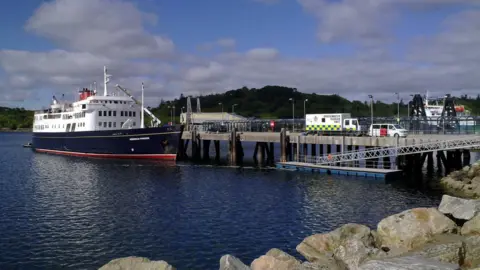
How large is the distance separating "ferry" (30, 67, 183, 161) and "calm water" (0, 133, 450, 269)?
14.6 meters

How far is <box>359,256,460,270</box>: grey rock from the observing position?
968 cm

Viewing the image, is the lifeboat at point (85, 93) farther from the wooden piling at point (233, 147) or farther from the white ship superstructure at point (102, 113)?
the wooden piling at point (233, 147)

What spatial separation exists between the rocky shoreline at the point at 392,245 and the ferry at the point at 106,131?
44.9 meters

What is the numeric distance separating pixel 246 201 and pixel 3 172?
3373 cm

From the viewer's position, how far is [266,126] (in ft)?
243

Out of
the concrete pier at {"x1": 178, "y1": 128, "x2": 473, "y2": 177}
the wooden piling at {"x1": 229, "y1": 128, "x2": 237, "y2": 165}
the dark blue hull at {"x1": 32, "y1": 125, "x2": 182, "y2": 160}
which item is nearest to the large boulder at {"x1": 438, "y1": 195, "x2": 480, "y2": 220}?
the concrete pier at {"x1": 178, "y1": 128, "x2": 473, "y2": 177}

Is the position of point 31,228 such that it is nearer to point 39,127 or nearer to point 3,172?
point 3,172

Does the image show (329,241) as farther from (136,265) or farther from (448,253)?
(136,265)

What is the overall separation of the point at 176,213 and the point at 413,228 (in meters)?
15.8

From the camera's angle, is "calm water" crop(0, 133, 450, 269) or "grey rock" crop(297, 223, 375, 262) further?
"calm water" crop(0, 133, 450, 269)

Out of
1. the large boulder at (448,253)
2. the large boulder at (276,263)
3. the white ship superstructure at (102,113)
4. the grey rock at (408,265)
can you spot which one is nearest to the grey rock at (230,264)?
the large boulder at (276,263)

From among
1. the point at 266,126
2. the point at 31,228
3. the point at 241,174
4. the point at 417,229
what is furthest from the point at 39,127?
the point at 417,229

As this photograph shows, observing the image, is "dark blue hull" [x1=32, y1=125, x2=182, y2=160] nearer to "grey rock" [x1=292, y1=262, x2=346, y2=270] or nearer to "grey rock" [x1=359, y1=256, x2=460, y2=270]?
"grey rock" [x1=292, y1=262, x2=346, y2=270]

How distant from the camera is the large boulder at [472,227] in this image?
1613 centimetres
